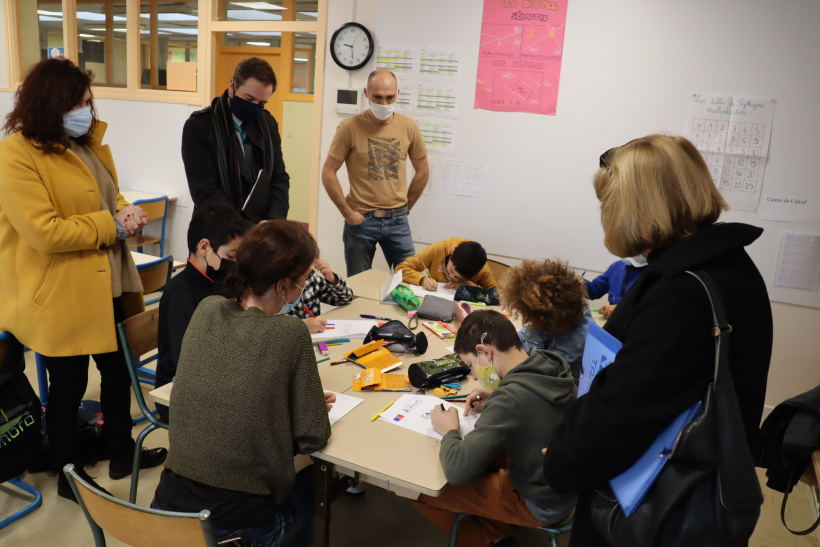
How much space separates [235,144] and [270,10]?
9.32 feet

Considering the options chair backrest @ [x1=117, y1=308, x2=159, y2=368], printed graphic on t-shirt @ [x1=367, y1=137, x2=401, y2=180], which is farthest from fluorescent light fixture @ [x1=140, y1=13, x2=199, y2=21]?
chair backrest @ [x1=117, y1=308, x2=159, y2=368]

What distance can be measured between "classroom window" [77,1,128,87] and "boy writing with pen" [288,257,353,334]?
445 cm

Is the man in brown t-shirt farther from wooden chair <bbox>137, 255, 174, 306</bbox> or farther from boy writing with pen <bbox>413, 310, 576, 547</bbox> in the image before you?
boy writing with pen <bbox>413, 310, 576, 547</bbox>

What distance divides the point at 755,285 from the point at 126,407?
2.45 metres

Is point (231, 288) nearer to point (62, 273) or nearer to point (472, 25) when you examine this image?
point (62, 273)

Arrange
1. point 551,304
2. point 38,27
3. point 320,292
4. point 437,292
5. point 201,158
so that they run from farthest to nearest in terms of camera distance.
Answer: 1. point 38,27
2. point 437,292
3. point 201,158
4. point 320,292
5. point 551,304

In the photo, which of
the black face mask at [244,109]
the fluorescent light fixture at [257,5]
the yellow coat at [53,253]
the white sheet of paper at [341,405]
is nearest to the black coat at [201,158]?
the black face mask at [244,109]

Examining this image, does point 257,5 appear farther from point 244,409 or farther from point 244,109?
point 244,409

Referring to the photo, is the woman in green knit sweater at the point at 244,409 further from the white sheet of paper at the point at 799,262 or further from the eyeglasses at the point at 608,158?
the white sheet of paper at the point at 799,262

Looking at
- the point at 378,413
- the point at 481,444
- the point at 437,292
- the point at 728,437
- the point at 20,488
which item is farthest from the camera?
the point at 437,292

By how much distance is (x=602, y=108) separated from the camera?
370 cm

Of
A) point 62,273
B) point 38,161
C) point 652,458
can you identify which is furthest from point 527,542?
point 38,161

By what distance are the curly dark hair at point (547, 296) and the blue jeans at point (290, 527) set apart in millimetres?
885

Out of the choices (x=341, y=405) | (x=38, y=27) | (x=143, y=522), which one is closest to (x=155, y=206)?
(x=38, y=27)
